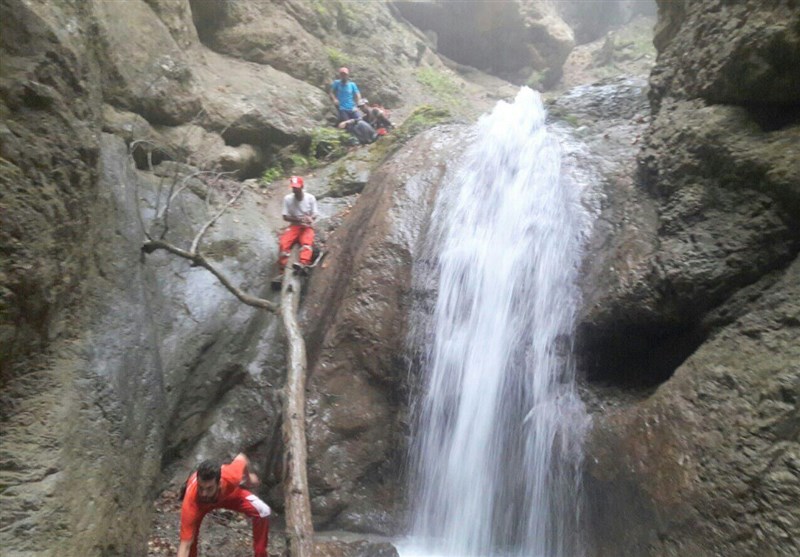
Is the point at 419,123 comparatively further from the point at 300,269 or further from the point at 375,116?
the point at 300,269

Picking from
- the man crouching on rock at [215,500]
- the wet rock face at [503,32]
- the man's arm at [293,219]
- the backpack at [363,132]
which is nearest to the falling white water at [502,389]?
the man crouching on rock at [215,500]

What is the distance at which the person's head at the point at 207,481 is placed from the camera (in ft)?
13.8

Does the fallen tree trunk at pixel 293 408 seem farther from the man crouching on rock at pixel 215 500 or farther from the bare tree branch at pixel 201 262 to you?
the man crouching on rock at pixel 215 500

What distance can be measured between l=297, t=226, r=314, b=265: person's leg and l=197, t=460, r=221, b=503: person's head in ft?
12.5

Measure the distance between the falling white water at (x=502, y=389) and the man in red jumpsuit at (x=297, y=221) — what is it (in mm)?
1919

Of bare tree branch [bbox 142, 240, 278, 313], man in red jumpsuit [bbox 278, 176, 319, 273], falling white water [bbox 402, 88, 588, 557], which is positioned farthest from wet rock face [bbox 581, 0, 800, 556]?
man in red jumpsuit [bbox 278, 176, 319, 273]

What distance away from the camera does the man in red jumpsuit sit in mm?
7867

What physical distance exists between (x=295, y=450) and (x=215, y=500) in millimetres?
720

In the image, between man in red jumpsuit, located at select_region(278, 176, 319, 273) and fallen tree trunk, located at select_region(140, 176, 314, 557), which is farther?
man in red jumpsuit, located at select_region(278, 176, 319, 273)

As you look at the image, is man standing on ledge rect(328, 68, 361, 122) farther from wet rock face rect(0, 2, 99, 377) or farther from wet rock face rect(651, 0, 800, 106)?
wet rock face rect(0, 2, 99, 377)

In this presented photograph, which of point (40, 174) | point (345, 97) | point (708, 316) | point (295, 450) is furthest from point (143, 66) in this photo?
point (708, 316)

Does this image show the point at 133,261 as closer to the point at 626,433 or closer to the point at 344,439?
the point at 344,439

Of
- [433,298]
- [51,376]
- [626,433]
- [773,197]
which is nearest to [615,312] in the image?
[626,433]

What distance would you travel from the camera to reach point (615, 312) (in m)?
5.32
